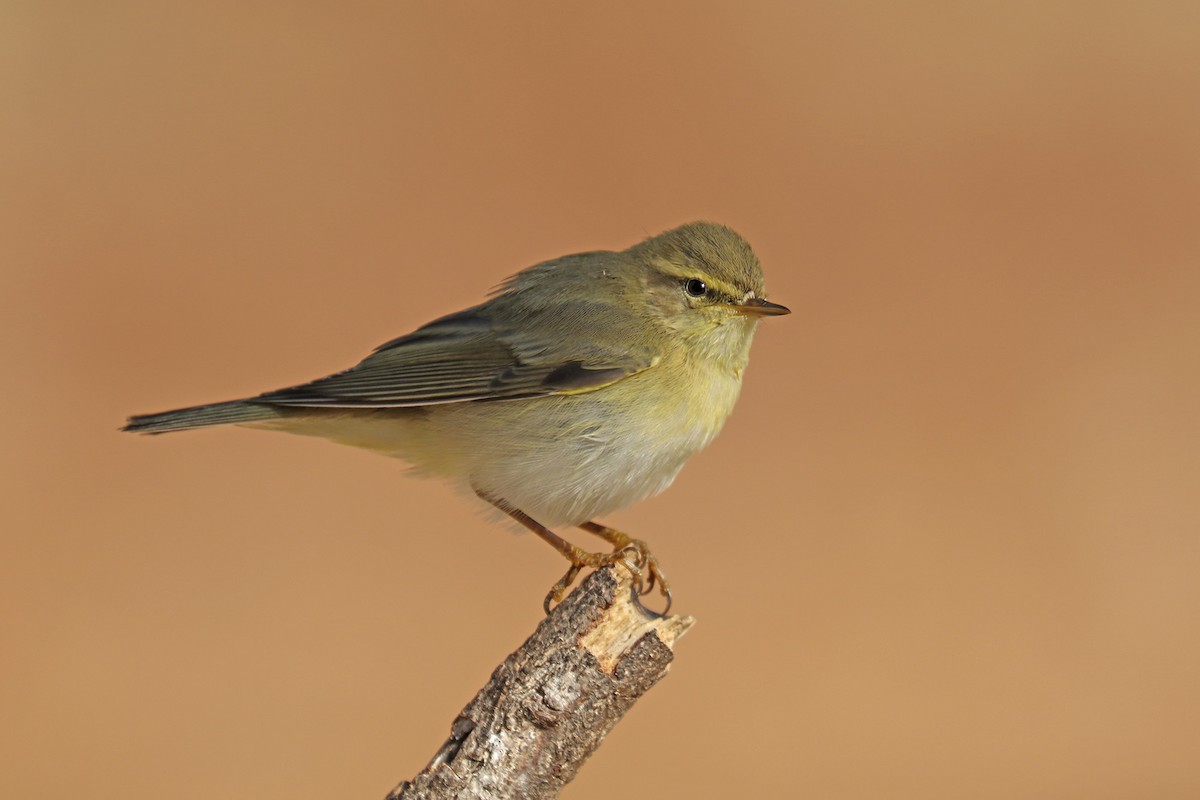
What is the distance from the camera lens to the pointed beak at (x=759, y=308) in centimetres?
351

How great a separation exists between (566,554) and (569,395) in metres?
0.51

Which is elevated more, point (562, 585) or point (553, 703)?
point (562, 585)

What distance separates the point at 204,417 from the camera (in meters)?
3.37

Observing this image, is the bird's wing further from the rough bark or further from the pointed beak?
the rough bark

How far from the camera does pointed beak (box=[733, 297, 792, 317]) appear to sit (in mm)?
3514

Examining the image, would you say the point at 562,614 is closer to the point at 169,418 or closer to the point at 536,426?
the point at 536,426

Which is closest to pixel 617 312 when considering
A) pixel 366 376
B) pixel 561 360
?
pixel 561 360

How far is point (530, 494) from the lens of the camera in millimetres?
3408

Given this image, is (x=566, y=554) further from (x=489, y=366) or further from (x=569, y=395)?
(x=489, y=366)

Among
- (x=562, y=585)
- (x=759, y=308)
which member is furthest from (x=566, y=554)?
(x=759, y=308)

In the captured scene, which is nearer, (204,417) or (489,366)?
(204,417)

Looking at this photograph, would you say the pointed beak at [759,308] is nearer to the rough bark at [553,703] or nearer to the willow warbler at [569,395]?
the willow warbler at [569,395]

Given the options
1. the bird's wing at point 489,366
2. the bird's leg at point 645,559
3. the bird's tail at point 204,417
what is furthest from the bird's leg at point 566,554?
the bird's tail at point 204,417

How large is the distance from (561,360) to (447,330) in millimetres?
556
